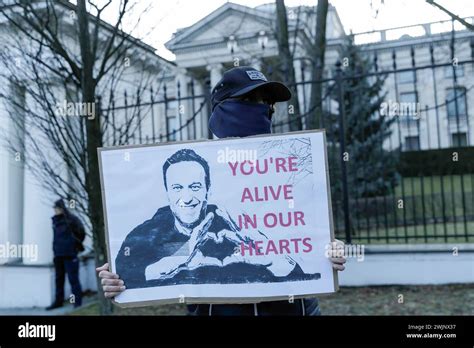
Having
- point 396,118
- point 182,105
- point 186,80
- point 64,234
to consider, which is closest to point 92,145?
point 64,234

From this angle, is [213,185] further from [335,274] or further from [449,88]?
[449,88]

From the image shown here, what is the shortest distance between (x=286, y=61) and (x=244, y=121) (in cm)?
347

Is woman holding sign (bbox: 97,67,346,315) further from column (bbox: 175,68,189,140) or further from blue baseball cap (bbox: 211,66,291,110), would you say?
column (bbox: 175,68,189,140)

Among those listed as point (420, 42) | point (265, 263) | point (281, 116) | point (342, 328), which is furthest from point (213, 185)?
point (281, 116)

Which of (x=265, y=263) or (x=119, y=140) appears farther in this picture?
(x=119, y=140)

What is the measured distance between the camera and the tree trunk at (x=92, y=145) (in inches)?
124

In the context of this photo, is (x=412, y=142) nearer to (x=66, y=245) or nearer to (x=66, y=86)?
(x=66, y=245)

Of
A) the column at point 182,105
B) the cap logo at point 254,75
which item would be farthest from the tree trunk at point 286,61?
the cap logo at point 254,75

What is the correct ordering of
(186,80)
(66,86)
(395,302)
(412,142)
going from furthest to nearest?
(412,142) < (186,80) < (395,302) < (66,86)

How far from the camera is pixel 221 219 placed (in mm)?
1516

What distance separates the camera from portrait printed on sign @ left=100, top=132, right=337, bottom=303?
150 centimetres

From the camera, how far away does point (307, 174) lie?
4.97 ft

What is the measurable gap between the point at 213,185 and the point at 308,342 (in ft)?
2.27

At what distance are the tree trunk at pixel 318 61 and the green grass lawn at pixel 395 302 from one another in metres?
1.99
